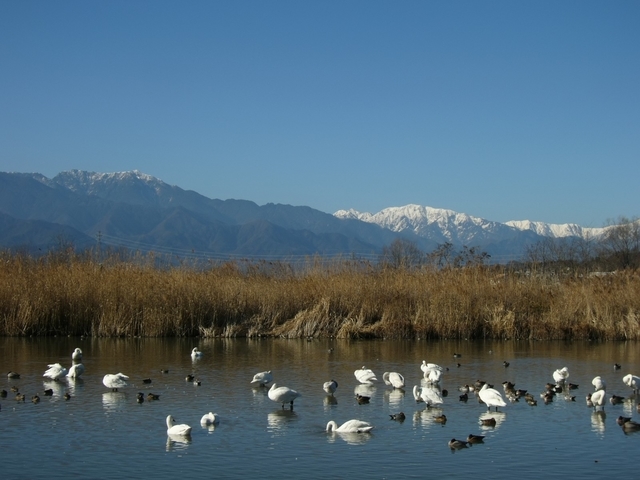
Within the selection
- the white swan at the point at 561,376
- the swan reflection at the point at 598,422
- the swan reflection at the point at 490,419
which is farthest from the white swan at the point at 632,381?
the swan reflection at the point at 490,419

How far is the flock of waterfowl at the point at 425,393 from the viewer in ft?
39.5

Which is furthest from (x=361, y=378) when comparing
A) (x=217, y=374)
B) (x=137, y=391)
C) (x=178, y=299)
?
(x=178, y=299)

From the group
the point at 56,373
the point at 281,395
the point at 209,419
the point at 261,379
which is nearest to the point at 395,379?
the point at 261,379

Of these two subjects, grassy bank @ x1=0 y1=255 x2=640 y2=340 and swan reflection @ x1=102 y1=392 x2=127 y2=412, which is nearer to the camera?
swan reflection @ x1=102 y1=392 x2=127 y2=412

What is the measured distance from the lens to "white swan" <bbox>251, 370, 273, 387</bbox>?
15.9 metres

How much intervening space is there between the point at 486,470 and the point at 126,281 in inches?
736

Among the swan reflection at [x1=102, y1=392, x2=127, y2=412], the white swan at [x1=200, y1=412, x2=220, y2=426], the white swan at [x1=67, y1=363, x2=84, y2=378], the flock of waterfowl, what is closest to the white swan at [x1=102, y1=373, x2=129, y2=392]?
the flock of waterfowl

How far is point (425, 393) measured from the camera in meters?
14.1

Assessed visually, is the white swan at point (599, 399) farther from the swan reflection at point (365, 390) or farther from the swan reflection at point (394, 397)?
the swan reflection at point (365, 390)

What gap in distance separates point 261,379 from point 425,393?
3.58 metres

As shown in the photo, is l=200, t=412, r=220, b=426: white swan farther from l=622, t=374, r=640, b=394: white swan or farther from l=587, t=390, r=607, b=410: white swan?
l=622, t=374, r=640, b=394: white swan

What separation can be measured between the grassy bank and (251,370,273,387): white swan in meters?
10.6

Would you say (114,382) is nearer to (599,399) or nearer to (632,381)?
(599,399)

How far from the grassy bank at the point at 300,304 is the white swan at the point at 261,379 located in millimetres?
10617
